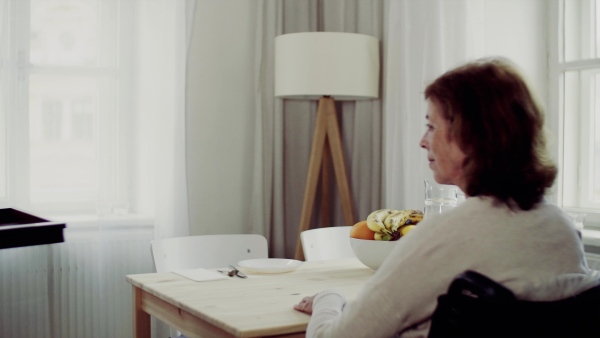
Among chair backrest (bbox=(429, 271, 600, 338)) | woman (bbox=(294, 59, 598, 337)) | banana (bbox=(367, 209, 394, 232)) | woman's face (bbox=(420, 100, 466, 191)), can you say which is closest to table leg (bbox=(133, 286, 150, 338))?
banana (bbox=(367, 209, 394, 232))

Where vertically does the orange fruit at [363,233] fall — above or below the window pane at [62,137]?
below

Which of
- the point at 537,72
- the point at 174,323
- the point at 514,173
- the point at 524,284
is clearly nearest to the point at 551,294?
the point at 524,284

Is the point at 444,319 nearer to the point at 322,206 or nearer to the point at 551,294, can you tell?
the point at 551,294

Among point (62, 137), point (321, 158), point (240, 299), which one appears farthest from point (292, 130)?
point (240, 299)

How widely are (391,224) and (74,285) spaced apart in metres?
1.81

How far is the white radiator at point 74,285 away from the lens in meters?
3.14

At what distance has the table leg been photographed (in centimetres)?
207

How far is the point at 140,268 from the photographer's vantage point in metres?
3.40

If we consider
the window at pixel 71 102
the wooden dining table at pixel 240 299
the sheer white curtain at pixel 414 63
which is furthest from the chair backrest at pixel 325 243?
the window at pixel 71 102

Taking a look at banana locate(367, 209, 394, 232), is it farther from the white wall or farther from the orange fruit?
the white wall

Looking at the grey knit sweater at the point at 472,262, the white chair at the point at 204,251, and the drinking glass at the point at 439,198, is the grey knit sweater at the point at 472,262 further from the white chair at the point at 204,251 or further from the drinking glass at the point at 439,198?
the white chair at the point at 204,251

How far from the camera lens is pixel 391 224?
2.12 m

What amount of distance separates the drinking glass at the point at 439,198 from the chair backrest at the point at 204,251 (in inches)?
31.2

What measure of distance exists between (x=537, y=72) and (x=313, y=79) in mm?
998
